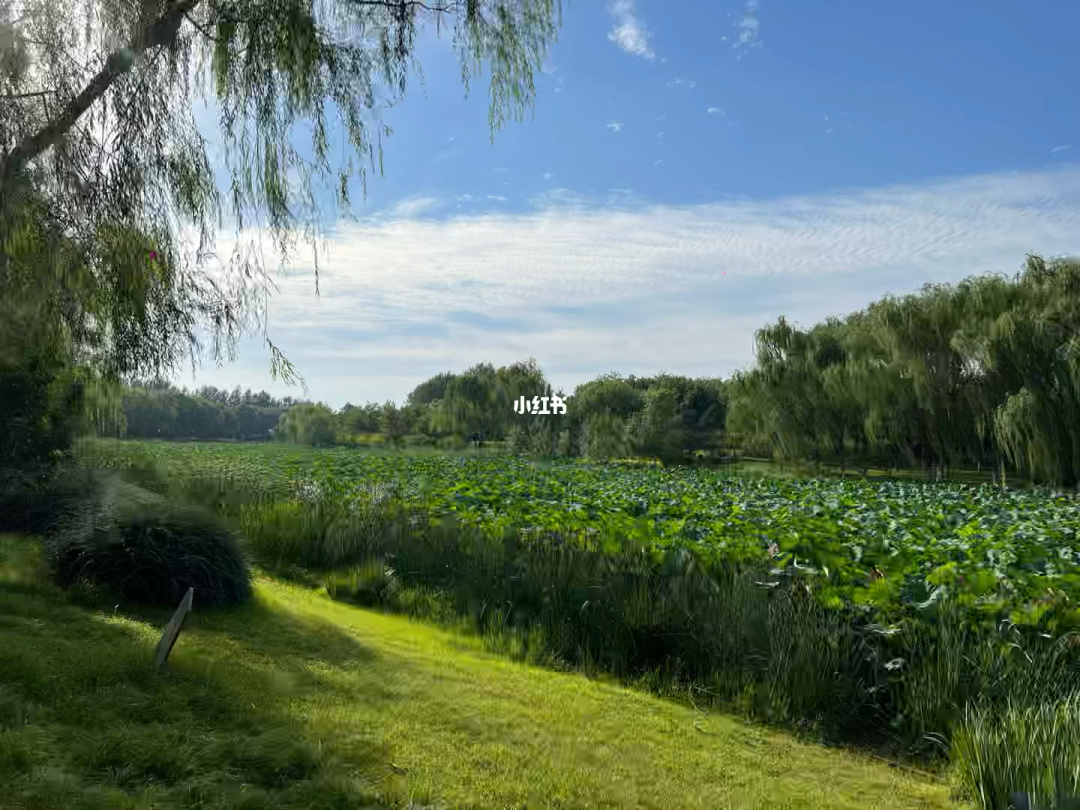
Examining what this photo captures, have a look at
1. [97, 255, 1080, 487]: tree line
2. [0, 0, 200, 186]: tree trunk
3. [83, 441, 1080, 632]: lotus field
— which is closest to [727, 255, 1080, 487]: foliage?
[97, 255, 1080, 487]: tree line

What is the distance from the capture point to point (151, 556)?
224 inches

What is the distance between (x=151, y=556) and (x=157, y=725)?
2968 millimetres

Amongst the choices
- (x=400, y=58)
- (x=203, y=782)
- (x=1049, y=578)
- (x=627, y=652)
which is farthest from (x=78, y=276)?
(x=1049, y=578)

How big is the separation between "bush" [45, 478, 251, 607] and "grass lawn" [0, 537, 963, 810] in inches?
14.8

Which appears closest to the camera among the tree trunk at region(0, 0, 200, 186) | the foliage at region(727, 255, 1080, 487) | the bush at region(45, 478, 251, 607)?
the tree trunk at region(0, 0, 200, 186)

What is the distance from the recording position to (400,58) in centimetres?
539

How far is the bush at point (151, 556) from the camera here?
5668 millimetres

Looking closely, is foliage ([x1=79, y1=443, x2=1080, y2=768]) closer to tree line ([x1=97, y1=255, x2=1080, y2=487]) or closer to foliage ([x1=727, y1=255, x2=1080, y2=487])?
tree line ([x1=97, y1=255, x2=1080, y2=487])

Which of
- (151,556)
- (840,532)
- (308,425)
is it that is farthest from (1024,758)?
(308,425)

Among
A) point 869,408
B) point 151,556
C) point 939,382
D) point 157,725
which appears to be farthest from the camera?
point 869,408

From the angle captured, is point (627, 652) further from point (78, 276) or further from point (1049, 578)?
point (78, 276)

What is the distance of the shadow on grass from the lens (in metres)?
2.61

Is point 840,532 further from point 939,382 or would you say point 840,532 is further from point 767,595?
point 939,382

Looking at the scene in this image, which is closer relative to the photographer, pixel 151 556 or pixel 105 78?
pixel 105 78
